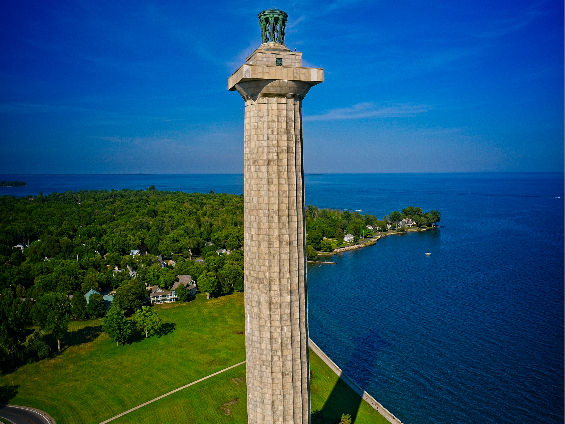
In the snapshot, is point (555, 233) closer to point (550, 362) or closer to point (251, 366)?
point (550, 362)

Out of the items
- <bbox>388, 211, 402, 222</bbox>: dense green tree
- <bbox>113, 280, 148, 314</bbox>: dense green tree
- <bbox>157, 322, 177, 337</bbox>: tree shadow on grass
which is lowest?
<bbox>157, 322, 177, 337</bbox>: tree shadow on grass

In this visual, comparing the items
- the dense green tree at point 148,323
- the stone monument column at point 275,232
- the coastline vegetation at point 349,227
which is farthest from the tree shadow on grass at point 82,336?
the coastline vegetation at point 349,227

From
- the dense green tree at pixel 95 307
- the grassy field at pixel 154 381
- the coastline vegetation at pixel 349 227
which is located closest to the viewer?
the grassy field at pixel 154 381

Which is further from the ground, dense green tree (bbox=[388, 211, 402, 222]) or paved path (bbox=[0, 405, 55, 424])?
dense green tree (bbox=[388, 211, 402, 222])

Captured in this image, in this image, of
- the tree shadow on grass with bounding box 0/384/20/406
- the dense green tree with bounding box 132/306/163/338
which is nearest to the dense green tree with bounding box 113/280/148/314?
the dense green tree with bounding box 132/306/163/338

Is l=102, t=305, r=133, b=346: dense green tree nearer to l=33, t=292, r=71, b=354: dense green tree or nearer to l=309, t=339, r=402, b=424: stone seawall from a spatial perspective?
l=33, t=292, r=71, b=354: dense green tree

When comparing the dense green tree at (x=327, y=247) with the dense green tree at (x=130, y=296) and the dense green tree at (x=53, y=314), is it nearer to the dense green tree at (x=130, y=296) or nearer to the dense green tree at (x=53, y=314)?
the dense green tree at (x=130, y=296)

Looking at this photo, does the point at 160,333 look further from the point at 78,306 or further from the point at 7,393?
the point at 7,393
